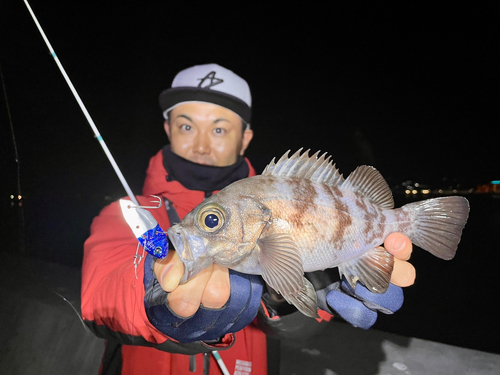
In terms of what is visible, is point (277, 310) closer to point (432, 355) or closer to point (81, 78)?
point (432, 355)

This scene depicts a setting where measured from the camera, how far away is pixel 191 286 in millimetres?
690

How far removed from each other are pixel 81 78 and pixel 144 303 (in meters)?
1.47

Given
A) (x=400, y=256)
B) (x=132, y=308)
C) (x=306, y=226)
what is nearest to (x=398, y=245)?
(x=400, y=256)

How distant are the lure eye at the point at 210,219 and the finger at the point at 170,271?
104 mm

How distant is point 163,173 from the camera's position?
4.69ft

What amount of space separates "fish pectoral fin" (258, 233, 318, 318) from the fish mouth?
170 millimetres

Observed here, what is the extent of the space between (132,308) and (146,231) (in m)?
0.34

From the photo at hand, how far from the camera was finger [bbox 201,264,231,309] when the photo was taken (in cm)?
72

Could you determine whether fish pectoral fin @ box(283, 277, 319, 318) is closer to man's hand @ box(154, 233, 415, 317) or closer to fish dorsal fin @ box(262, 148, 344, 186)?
man's hand @ box(154, 233, 415, 317)

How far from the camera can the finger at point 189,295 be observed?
0.69 m

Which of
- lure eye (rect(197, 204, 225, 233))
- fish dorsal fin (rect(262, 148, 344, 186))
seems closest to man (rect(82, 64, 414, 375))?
lure eye (rect(197, 204, 225, 233))

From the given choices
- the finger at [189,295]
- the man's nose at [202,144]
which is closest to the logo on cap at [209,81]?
the man's nose at [202,144]

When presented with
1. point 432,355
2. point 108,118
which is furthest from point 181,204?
point 432,355

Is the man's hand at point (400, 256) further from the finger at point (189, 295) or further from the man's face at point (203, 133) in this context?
the man's face at point (203, 133)
